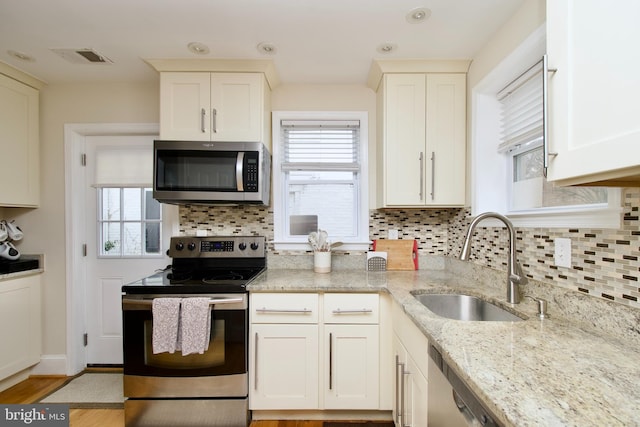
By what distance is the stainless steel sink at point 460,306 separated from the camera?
4.73 feet

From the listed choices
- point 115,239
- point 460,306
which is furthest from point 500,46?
point 115,239

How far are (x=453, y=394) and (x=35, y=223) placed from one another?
3.11 meters

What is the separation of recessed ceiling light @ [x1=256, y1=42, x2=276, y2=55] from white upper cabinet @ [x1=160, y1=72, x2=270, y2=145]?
0.53 ft

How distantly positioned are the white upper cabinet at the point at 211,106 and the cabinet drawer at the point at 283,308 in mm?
1063

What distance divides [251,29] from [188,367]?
1971 mm

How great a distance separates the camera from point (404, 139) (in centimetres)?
192

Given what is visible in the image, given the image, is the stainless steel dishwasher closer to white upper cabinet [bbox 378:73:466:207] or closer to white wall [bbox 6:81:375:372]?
white upper cabinet [bbox 378:73:466:207]

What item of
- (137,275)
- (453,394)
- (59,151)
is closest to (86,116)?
(59,151)

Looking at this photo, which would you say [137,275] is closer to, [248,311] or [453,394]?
[248,311]

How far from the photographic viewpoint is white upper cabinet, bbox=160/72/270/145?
1.90m

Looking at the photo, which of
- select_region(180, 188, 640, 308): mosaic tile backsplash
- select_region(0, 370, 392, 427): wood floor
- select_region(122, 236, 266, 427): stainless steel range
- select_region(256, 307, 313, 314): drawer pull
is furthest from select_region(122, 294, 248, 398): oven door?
select_region(180, 188, 640, 308): mosaic tile backsplash

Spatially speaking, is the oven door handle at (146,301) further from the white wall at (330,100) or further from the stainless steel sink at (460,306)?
the white wall at (330,100)

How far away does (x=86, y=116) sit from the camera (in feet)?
7.41

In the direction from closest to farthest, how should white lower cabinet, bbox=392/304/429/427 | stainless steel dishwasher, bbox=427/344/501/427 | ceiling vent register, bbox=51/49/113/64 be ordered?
stainless steel dishwasher, bbox=427/344/501/427 → white lower cabinet, bbox=392/304/429/427 → ceiling vent register, bbox=51/49/113/64
